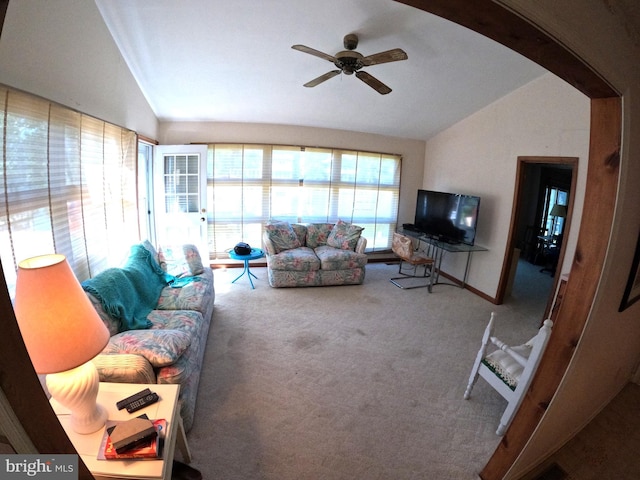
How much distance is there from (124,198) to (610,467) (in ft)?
15.1

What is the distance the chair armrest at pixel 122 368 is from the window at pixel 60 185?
623 millimetres

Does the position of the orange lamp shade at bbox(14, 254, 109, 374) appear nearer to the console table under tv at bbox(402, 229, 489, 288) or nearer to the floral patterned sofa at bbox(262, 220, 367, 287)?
the floral patterned sofa at bbox(262, 220, 367, 287)

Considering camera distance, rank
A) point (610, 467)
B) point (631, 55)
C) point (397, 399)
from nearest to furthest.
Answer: point (631, 55), point (610, 467), point (397, 399)

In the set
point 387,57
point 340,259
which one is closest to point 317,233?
point 340,259

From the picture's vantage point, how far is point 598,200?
1.16 metres

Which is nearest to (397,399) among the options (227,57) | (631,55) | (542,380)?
(542,380)

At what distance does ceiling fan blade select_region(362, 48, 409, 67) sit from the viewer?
2094 mm

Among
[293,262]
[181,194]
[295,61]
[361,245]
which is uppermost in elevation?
[295,61]

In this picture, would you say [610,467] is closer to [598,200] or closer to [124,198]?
[598,200]

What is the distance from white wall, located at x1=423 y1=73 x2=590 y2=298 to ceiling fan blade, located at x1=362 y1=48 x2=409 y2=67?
2266 mm

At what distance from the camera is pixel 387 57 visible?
2.19 meters

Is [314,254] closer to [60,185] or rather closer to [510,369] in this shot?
[510,369]

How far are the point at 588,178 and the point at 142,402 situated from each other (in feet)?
7.37

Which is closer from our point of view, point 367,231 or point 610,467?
point 610,467
